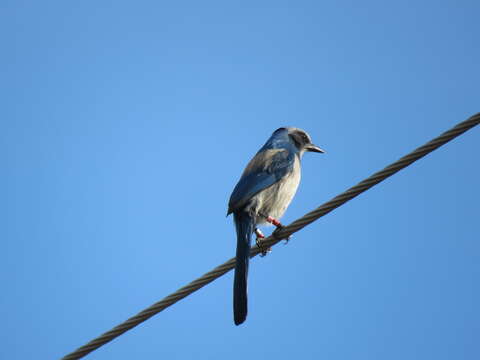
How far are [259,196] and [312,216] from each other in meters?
2.22

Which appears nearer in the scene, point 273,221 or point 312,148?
point 273,221

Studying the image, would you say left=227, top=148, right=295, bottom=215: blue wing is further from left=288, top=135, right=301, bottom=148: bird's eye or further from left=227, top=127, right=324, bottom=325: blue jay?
left=288, top=135, right=301, bottom=148: bird's eye

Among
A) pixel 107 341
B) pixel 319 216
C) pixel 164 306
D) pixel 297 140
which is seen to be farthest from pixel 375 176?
pixel 297 140

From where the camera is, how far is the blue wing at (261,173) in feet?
22.1

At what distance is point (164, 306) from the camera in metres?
4.53

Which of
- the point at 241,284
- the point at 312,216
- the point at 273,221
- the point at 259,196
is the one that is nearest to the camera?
the point at 312,216

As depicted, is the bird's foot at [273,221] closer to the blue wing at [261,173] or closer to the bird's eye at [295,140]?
the blue wing at [261,173]

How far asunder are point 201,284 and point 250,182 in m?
2.49

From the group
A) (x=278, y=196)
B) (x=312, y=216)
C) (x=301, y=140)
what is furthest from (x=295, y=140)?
(x=312, y=216)

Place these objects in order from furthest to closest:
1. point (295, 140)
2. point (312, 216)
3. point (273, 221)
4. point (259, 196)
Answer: point (295, 140) < point (273, 221) < point (259, 196) < point (312, 216)

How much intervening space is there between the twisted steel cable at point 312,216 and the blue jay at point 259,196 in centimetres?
87

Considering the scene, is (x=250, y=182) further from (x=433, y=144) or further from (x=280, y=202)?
(x=433, y=144)

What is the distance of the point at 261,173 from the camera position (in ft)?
23.5

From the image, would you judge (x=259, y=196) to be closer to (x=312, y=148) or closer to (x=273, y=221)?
(x=273, y=221)
